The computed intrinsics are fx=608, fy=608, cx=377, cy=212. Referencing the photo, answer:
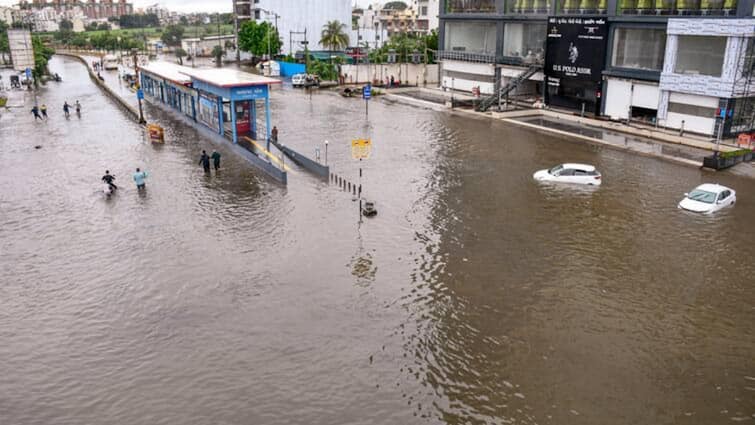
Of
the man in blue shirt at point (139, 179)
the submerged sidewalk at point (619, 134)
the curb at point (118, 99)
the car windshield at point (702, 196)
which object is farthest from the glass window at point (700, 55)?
the curb at point (118, 99)

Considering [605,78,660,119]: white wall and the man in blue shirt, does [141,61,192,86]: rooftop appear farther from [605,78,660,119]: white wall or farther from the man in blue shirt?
[605,78,660,119]: white wall

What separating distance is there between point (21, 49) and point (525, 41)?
68332mm

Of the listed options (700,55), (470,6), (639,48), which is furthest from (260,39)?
(700,55)

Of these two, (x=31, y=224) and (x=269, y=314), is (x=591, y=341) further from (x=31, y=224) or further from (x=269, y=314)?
(x=31, y=224)

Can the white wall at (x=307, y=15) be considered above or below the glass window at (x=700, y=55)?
above

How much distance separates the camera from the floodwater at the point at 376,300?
15.7 meters

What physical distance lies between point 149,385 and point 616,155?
1385 inches

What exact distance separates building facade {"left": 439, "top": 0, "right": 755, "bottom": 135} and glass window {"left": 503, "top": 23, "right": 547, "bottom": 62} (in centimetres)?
11

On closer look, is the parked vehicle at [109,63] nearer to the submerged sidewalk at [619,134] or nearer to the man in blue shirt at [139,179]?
the submerged sidewalk at [619,134]

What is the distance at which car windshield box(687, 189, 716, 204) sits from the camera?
30.1m

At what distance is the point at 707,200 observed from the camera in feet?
98.8

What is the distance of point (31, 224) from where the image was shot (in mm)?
28312

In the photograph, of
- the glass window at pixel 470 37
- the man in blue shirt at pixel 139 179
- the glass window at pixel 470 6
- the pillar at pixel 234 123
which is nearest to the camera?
the man in blue shirt at pixel 139 179

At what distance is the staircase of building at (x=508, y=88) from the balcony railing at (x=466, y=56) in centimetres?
663
